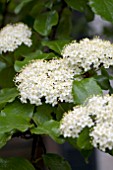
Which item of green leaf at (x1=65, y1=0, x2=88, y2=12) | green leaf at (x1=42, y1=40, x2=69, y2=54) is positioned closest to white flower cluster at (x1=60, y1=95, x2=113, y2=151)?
green leaf at (x1=42, y1=40, x2=69, y2=54)

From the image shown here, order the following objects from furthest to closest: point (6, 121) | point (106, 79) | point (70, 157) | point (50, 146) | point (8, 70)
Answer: point (50, 146), point (70, 157), point (8, 70), point (106, 79), point (6, 121)

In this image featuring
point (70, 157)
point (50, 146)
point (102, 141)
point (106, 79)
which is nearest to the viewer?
point (102, 141)

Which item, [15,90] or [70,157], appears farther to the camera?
[70,157]

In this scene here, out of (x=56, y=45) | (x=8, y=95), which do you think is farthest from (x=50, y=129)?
(x=56, y=45)

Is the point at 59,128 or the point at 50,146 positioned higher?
the point at 59,128

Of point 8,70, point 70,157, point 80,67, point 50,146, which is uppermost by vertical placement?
point 80,67

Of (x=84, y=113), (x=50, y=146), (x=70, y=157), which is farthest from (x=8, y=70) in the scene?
(x=50, y=146)

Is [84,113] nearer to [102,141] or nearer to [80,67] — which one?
[102,141]

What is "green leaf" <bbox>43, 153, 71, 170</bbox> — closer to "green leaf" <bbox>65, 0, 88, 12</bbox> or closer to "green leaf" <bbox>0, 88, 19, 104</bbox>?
"green leaf" <bbox>0, 88, 19, 104</bbox>
